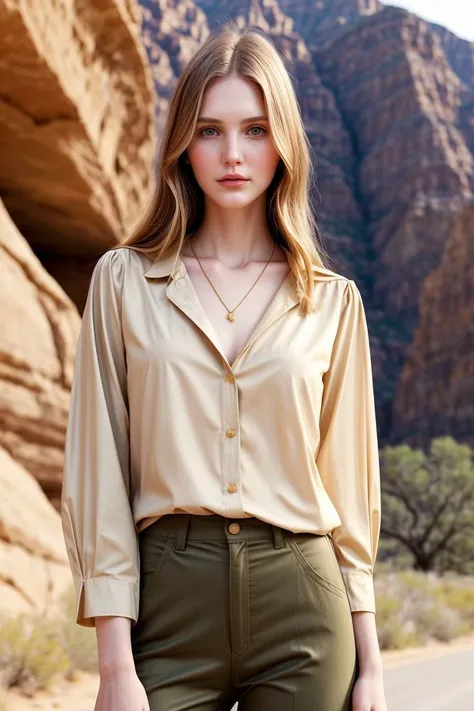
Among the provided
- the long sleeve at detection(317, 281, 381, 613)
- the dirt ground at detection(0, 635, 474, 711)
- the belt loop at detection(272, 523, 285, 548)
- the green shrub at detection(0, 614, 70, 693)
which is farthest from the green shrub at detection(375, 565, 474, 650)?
the belt loop at detection(272, 523, 285, 548)

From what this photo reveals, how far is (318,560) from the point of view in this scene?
1797 mm

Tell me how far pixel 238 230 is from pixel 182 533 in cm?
71

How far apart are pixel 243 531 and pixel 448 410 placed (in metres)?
37.6

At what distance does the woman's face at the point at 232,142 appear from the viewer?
189 centimetres

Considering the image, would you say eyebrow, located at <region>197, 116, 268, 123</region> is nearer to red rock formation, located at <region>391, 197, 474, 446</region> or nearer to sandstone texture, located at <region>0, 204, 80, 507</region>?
sandstone texture, located at <region>0, 204, 80, 507</region>

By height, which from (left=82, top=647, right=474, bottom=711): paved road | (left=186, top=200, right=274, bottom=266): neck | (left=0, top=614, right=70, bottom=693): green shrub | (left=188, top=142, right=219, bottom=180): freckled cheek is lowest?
(left=82, top=647, right=474, bottom=711): paved road

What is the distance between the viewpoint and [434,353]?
1563 inches

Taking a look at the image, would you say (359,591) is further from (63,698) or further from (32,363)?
(32,363)

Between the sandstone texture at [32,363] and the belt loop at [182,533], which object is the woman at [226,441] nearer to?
A: the belt loop at [182,533]

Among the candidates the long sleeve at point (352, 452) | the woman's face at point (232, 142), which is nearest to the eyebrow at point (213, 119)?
the woman's face at point (232, 142)

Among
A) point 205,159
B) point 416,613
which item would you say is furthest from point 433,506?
point 205,159

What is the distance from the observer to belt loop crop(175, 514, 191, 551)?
5.59 ft

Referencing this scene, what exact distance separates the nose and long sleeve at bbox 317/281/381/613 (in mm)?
393

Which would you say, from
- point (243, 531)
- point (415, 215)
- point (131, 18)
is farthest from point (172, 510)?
point (415, 215)
